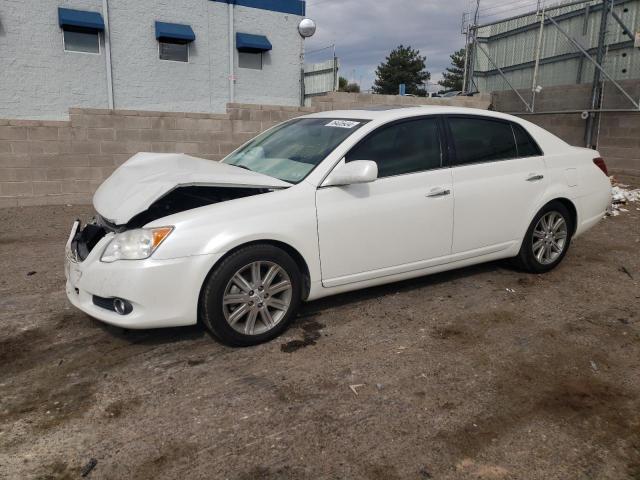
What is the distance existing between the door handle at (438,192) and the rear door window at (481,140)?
30 cm

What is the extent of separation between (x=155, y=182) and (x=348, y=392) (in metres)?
1.88

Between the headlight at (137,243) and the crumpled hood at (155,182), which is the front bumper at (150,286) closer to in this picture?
the headlight at (137,243)

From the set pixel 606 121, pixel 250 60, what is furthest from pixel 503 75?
pixel 250 60

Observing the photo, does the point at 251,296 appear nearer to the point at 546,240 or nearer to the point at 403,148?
the point at 403,148

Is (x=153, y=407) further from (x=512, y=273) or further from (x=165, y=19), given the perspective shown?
(x=165, y=19)

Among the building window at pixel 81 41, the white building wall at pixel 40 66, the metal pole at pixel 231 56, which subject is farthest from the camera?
the metal pole at pixel 231 56

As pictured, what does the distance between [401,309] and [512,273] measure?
159cm

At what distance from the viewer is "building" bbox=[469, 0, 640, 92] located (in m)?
10.7

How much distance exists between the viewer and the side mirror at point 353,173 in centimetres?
372

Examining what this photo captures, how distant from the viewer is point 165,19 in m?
16.1

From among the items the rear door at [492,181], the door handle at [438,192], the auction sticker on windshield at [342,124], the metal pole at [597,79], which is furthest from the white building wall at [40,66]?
the door handle at [438,192]

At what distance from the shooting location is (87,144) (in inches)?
347

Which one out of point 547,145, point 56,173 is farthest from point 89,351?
point 56,173

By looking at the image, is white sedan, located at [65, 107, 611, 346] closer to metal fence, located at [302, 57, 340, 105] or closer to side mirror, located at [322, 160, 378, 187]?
side mirror, located at [322, 160, 378, 187]
